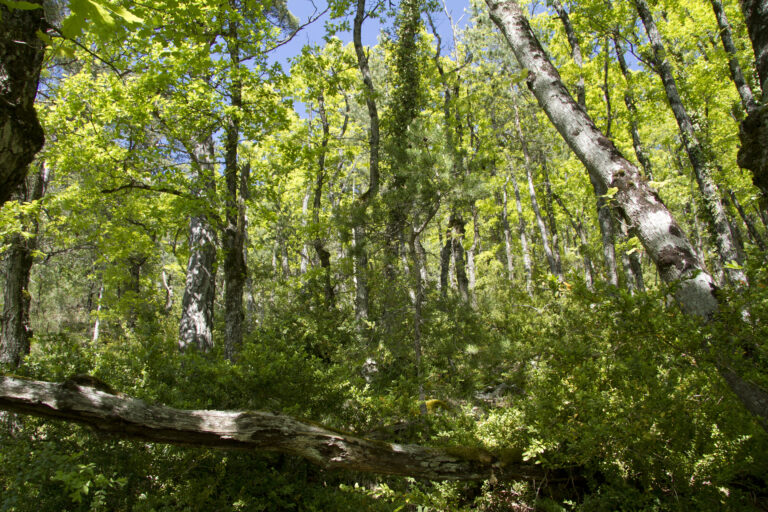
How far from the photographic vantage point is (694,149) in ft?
29.2

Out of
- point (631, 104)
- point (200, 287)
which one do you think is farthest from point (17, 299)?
point (631, 104)

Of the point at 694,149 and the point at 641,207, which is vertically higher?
the point at 694,149

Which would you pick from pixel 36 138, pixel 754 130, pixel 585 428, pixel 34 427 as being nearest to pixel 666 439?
pixel 585 428

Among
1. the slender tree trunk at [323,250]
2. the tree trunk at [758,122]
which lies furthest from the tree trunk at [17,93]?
the slender tree trunk at [323,250]

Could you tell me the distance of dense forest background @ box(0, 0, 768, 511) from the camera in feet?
9.41

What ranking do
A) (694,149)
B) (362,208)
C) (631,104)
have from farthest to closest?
(631,104), (694,149), (362,208)

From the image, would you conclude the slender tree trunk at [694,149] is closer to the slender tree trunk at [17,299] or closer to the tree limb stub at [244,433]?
the tree limb stub at [244,433]

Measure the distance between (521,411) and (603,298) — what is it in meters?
1.64

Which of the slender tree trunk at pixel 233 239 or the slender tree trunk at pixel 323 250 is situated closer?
the slender tree trunk at pixel 233 239

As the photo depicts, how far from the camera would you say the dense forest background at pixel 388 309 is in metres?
2.87

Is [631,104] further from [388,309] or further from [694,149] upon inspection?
[388,309]

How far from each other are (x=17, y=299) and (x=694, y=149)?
14.8 metres

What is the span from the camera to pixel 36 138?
2316 millimetres

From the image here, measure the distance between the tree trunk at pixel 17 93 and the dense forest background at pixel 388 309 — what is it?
0.05m
